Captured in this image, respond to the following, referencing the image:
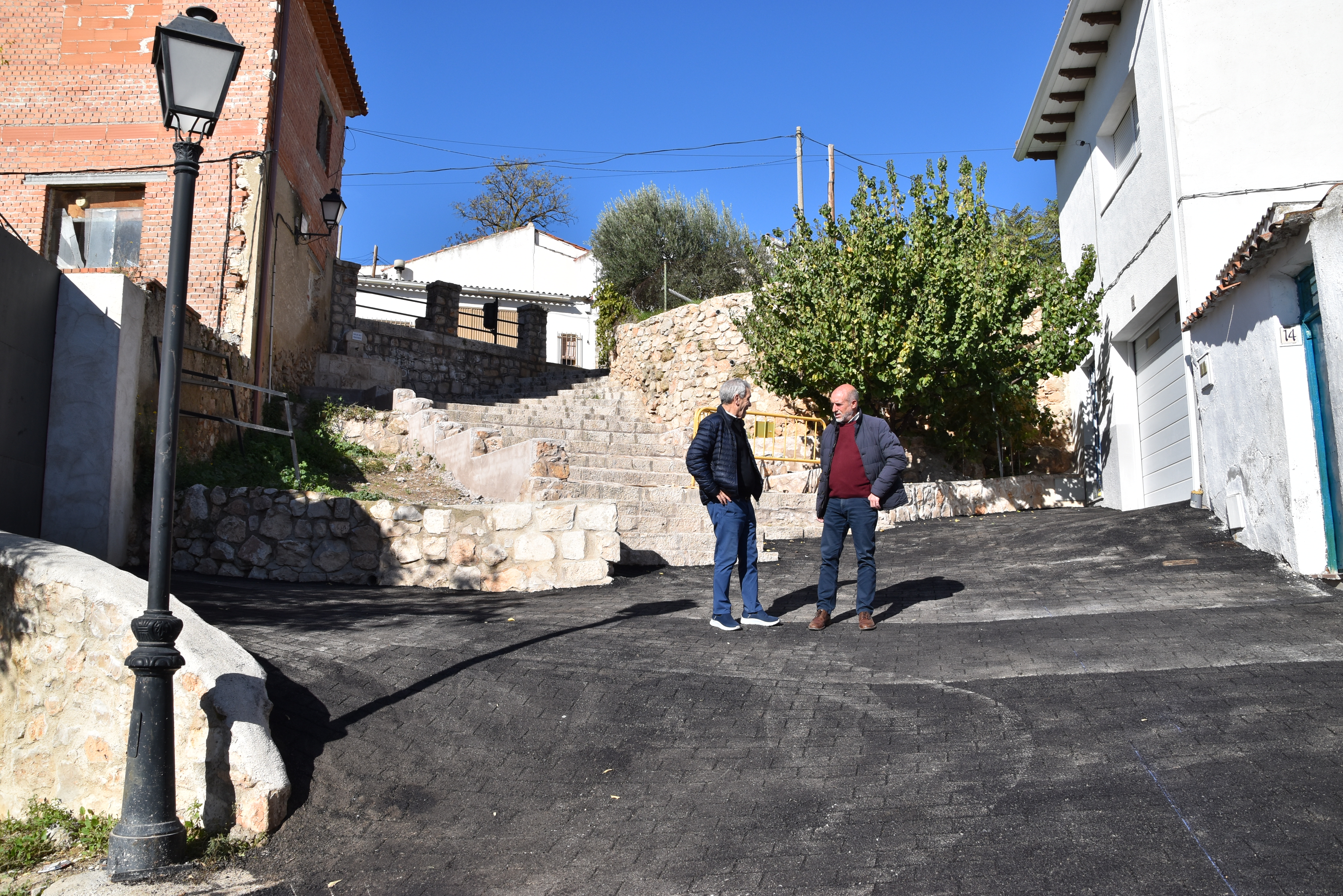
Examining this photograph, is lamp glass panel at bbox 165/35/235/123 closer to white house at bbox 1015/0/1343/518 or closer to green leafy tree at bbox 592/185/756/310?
white house at bbox 1015/0/1343/518

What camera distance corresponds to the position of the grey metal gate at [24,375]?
716 centimetres

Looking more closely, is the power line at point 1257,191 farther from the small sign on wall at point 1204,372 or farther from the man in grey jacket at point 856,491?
the man in grey jacket at point 856,491

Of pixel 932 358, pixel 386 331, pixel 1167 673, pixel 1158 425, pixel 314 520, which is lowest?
pixel 1167 673

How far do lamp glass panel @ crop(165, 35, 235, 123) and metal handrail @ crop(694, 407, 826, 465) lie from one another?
9.96m

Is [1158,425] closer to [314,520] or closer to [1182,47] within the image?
[1182,47]

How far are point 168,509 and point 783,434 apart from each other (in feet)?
36.2

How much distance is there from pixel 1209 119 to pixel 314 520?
9752mm

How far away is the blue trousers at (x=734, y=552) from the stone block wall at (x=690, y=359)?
905 cm

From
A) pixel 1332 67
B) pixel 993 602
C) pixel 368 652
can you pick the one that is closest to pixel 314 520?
pixel 368 652

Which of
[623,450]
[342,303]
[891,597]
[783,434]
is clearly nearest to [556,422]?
[623,450]

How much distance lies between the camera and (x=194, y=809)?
3740 millimetres

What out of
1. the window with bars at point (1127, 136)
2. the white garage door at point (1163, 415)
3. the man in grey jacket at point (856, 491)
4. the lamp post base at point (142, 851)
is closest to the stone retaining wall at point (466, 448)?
A: the man in grey jacket at point (856, 491)

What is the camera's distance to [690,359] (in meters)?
17.1

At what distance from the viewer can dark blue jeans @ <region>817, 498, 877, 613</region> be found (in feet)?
20.0
